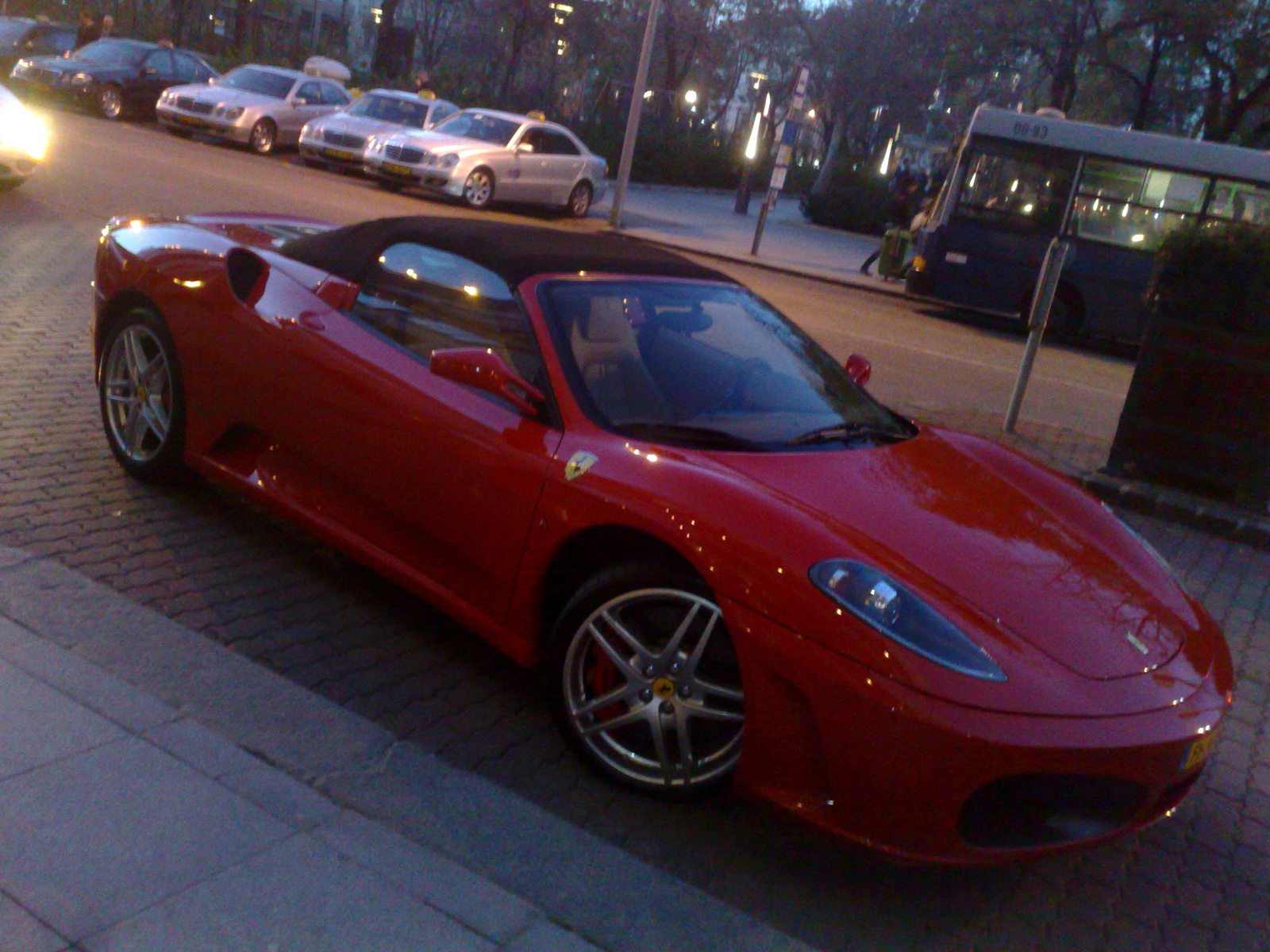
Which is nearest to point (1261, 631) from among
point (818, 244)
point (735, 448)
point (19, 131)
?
point (735, 448)

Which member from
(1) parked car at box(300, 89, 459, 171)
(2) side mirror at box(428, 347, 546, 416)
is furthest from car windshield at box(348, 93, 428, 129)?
(2) side mirror at box(428, 347, 546, 416)

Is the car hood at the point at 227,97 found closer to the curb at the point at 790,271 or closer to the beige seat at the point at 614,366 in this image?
the curb at the point at 790,271

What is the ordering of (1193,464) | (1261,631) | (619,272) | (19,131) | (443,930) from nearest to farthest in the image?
(443,930), (619,272), (1261,631), (1193,464), (19,131)

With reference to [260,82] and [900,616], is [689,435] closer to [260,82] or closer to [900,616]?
[900,616]

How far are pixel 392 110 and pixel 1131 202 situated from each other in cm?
1304

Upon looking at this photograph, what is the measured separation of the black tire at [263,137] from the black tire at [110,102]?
11.8 ft

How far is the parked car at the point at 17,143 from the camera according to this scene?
12539 millimetres

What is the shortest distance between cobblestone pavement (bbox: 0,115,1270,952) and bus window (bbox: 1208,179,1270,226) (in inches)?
482

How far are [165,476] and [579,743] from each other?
251 cm

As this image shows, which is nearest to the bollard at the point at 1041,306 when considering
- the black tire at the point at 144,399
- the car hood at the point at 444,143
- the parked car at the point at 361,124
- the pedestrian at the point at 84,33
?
the black tire at the point at 144,399

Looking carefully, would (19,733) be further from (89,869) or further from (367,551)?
(367,551)

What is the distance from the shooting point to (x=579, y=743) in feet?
11.5

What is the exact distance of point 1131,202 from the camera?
56.2ft

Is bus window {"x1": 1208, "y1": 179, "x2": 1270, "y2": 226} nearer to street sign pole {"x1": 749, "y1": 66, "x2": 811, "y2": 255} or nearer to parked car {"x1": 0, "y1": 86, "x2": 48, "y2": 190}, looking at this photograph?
street sign pole {"x1": 749, "y1": 66, "x2": 811, "y2": 255}
